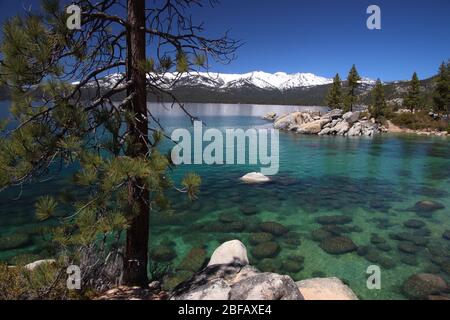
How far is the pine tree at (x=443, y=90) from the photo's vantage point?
64.0 metres

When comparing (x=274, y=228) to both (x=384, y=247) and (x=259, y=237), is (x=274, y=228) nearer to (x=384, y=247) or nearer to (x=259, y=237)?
(x=259, y=237)

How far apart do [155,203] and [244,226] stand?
9.08 meters

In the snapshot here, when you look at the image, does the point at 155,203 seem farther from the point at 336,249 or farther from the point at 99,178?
the point at 336,249

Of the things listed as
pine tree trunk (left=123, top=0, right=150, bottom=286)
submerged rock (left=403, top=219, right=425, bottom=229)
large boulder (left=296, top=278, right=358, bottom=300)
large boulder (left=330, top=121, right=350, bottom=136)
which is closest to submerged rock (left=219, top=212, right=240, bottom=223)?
large boulder (left=296, top=278, right=358, bottom=300)

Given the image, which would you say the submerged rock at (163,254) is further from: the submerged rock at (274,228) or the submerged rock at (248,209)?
the submerged rock at (248,209)

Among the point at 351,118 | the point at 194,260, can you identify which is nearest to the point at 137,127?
the point at 194,260

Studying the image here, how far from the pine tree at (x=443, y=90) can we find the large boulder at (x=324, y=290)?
7400 cm

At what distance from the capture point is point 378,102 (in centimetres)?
6475

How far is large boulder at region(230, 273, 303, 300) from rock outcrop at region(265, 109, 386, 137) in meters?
52.9

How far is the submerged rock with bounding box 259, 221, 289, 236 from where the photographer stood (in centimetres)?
1312

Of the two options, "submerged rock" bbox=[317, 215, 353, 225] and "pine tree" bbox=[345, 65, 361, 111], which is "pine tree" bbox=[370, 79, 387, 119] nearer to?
"pine tree" bbox=[345, 65, 361, 111]
